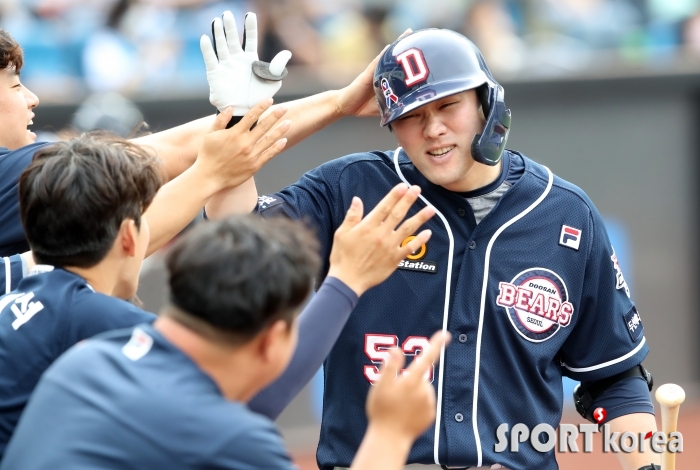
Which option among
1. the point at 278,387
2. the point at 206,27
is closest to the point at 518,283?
the point at 278,387

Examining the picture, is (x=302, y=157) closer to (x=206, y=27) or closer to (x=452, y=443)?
(x=206, y=27)

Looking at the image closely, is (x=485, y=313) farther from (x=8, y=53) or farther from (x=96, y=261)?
(x=8, y=53)

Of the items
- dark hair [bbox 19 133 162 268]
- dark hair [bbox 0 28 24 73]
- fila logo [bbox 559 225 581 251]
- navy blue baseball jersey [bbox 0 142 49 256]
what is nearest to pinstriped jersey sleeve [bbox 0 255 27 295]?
navy blue baseball jersey [bbox 0 142 49 256]

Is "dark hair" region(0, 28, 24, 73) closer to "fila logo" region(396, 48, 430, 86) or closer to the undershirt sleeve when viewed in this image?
"fila logo" region(396, 48, 430, 86)

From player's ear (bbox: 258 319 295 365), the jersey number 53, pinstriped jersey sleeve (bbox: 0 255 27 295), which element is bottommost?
the jersey number 53

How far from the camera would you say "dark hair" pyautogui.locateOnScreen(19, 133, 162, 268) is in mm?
2475

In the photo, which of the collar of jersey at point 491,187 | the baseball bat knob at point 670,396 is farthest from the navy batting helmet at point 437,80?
the baseball bat knob at point 670,396

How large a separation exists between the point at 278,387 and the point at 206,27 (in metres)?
6.72

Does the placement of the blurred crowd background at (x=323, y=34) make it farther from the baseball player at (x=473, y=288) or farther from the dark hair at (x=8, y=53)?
the baseball player at (x=473, y=288)

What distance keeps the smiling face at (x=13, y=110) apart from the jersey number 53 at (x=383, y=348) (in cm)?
134

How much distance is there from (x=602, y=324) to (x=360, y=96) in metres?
1.17

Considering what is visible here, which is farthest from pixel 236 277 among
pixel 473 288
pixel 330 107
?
pixel 330 107

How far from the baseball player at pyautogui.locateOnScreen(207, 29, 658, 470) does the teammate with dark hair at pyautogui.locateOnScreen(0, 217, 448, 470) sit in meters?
1.16

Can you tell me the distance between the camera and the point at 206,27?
8.73 meters
